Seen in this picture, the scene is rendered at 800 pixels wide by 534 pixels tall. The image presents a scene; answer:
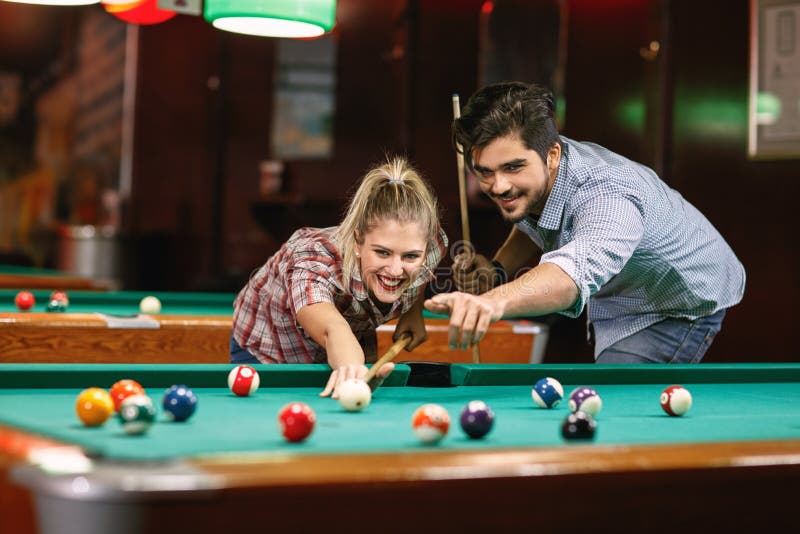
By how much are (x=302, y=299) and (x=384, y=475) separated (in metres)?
1.38

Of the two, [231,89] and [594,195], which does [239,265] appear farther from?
[594,195]

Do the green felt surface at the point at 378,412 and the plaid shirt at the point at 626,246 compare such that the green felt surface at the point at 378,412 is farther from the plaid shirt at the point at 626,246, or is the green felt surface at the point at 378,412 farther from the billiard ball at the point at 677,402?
the plaid shirt at the point at 626,246

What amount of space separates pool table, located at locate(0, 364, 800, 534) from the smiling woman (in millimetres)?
687

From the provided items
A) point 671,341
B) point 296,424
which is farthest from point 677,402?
point 671,341

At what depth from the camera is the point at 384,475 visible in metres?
1.22

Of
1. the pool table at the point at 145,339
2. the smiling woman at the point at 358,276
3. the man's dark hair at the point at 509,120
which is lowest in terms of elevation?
the pool table at the point at 145,339

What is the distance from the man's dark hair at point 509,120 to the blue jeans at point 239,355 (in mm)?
868

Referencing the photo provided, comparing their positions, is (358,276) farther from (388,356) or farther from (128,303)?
(128,303)

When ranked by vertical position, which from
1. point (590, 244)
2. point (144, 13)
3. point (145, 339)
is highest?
point (144, 13)

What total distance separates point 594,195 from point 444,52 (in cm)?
437

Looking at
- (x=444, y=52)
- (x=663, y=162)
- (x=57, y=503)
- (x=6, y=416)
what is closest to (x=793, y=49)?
(x=663, y=162)

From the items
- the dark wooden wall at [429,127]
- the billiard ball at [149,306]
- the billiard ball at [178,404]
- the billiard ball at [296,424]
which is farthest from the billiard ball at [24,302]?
the dark wooden wall at [429,127]

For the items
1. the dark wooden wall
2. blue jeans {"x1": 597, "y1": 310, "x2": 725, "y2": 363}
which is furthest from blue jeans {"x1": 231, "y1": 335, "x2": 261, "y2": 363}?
the dark wooden wall

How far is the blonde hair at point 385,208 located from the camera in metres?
2.63
